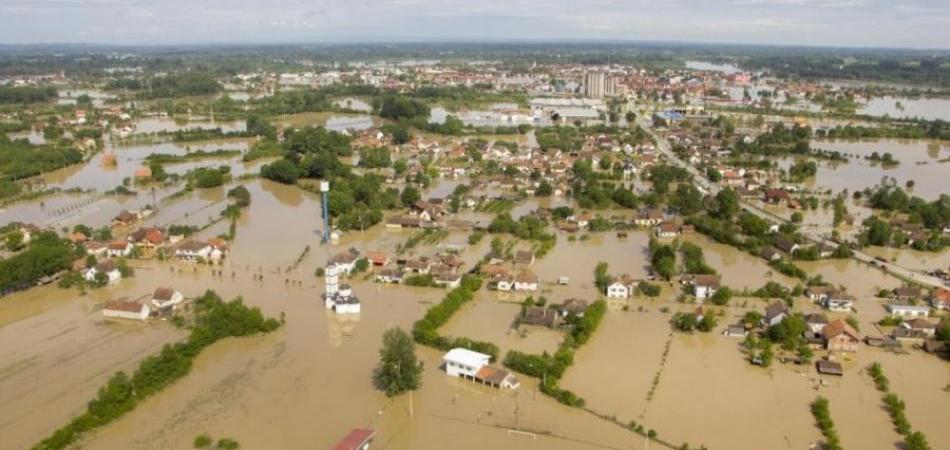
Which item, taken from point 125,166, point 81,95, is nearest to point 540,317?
point 125,166

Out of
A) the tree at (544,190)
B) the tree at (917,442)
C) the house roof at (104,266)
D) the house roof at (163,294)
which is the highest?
the tree at (544,190)

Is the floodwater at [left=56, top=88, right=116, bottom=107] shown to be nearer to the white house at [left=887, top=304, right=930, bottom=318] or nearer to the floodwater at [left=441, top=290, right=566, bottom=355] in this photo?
the floodwater at [left=441, top=290, right=566, bottom=355]

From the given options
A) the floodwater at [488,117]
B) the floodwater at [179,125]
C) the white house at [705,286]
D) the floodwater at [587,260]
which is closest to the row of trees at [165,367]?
the floodwater at [587,260]

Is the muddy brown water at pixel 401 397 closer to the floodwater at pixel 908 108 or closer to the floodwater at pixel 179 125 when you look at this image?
the floodwater at pixel 179 125

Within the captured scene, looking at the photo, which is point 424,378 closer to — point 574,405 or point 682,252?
point 574,405

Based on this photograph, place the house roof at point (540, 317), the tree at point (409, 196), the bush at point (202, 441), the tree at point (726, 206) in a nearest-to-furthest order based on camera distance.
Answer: the bush at point (202, 441), the house roof at point (540, 317), the tree at point (726, 206), the tree at point (409, 196)

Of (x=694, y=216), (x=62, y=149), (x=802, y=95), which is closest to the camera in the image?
(x=694, y=216)

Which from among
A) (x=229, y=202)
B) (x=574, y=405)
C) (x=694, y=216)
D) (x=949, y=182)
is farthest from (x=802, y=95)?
(x=574, y=405)
